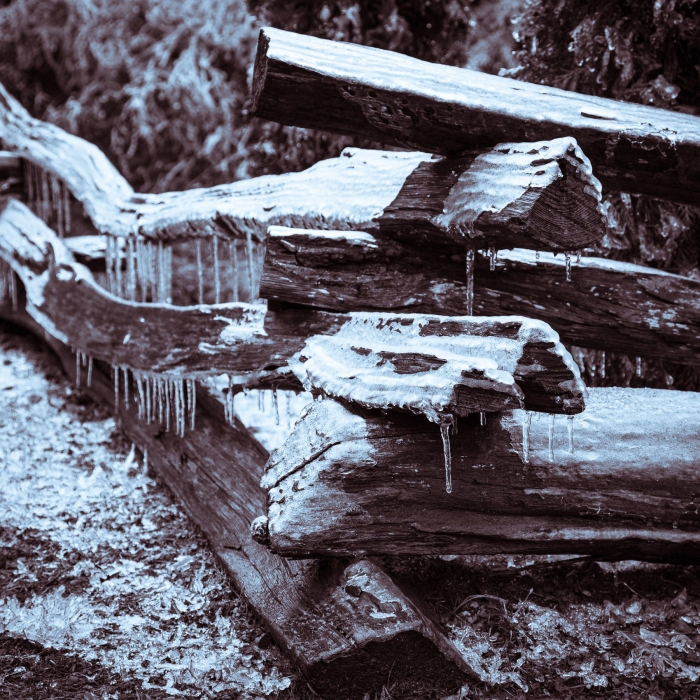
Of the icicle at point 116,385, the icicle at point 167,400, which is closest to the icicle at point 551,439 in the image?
the icicle at point 167,400

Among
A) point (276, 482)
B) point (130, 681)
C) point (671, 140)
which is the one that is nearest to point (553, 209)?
point (671, 140)

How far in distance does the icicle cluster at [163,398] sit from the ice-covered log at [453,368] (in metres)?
1.58

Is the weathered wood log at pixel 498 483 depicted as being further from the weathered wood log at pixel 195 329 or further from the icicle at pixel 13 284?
the icicle at pixel 13 284

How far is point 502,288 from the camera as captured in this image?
135 inches

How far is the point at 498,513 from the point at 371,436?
2.29ft

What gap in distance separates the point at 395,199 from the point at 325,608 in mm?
1794

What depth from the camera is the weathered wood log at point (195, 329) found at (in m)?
2.43

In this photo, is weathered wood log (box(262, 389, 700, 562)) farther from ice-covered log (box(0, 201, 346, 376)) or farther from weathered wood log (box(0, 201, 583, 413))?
ice-covered log (box(0, 201, 346, 376))

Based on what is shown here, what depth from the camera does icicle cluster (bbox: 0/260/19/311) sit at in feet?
20.7

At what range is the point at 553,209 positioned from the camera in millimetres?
2561

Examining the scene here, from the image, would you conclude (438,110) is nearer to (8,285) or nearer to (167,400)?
(167,400)

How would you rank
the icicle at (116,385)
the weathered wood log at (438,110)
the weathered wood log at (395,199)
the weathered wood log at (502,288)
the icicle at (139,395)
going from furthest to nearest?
the icicle at (116,385) → the icicle at (139,395) → the weathered wood log at (502,288) → the weathered wood log at (438,110) → the weathered wood log at (395,199)

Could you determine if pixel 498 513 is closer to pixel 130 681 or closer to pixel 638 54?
pixel 130 681

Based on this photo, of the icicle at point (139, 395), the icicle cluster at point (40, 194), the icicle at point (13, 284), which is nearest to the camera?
the icicle at point (139, 395)
